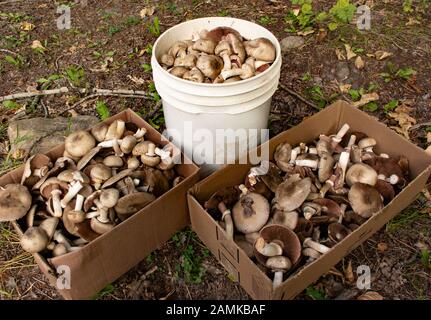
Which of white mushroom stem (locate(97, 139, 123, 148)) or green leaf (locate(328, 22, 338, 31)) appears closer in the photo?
white mushroom stem (locate(97, 139, 123, 148))

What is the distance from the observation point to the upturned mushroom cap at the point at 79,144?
2.71m

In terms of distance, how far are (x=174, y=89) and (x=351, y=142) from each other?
4.53ft

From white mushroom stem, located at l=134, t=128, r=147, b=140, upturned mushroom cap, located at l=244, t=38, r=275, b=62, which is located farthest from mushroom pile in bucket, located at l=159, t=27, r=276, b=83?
white mushroom stem, located at l=134, t=128, r=147, b=140

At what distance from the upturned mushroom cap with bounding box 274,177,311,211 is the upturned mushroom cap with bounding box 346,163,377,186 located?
35cm

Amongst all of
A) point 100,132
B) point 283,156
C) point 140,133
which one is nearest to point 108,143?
point 100,132

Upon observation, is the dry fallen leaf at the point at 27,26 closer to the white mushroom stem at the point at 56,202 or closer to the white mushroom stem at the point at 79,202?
the white mushroom stem at the point at 56,202

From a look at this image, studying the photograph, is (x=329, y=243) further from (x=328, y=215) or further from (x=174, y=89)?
(x=174, y=89)

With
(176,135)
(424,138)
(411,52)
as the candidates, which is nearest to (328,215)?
(176,135)

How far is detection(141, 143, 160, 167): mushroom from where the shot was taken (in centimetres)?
263

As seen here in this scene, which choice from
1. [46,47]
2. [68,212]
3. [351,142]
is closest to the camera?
[68,212]

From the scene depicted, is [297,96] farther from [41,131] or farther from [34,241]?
[34,241]

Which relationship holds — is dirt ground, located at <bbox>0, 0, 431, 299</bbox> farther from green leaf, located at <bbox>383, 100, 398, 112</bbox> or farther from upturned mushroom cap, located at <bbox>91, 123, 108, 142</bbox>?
upturned mushroom cap, located at <bbox>91, 123, 108, 142</bbox>

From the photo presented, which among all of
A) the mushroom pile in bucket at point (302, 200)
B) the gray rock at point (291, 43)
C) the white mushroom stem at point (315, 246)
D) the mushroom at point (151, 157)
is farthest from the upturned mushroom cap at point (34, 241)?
the gray rock at point (291, 43)

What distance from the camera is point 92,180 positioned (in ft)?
8.50
